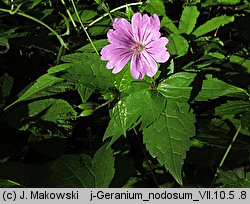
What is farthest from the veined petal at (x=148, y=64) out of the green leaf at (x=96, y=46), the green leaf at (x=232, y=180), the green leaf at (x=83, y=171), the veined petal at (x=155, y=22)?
the green leaf at (x=232, y=180)

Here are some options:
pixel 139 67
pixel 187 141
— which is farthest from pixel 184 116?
pixel 139 67

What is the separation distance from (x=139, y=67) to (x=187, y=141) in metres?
0.30

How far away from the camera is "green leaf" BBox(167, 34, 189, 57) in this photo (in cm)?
201

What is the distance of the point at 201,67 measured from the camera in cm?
199

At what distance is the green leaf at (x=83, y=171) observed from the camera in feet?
6.20

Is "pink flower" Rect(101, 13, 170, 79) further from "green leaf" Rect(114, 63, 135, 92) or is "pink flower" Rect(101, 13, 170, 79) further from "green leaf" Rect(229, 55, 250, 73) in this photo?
"green leaf" Rect(229, 55, 250, 73)

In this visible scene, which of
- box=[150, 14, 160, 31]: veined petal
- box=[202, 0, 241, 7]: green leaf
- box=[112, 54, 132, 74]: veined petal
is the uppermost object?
box=[202, 0, 241, 7]: green leaf

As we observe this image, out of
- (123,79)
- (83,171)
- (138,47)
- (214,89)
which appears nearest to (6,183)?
(83,171)

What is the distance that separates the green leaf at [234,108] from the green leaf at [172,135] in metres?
0.16

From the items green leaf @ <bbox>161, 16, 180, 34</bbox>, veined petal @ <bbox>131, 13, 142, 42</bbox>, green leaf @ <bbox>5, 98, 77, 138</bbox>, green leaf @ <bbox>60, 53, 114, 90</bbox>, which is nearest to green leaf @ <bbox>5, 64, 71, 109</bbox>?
green leaf @ <bbox>60, 53, 114, 90</bbox>

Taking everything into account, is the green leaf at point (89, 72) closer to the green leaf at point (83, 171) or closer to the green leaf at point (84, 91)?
the green leaf at point (84, 91)

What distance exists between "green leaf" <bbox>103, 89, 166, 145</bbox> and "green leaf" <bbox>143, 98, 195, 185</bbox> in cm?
3

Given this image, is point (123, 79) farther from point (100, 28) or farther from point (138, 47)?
point (100, 28)

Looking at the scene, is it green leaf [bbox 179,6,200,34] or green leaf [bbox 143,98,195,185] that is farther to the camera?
green leaf [bbox 179,6,200,34]
